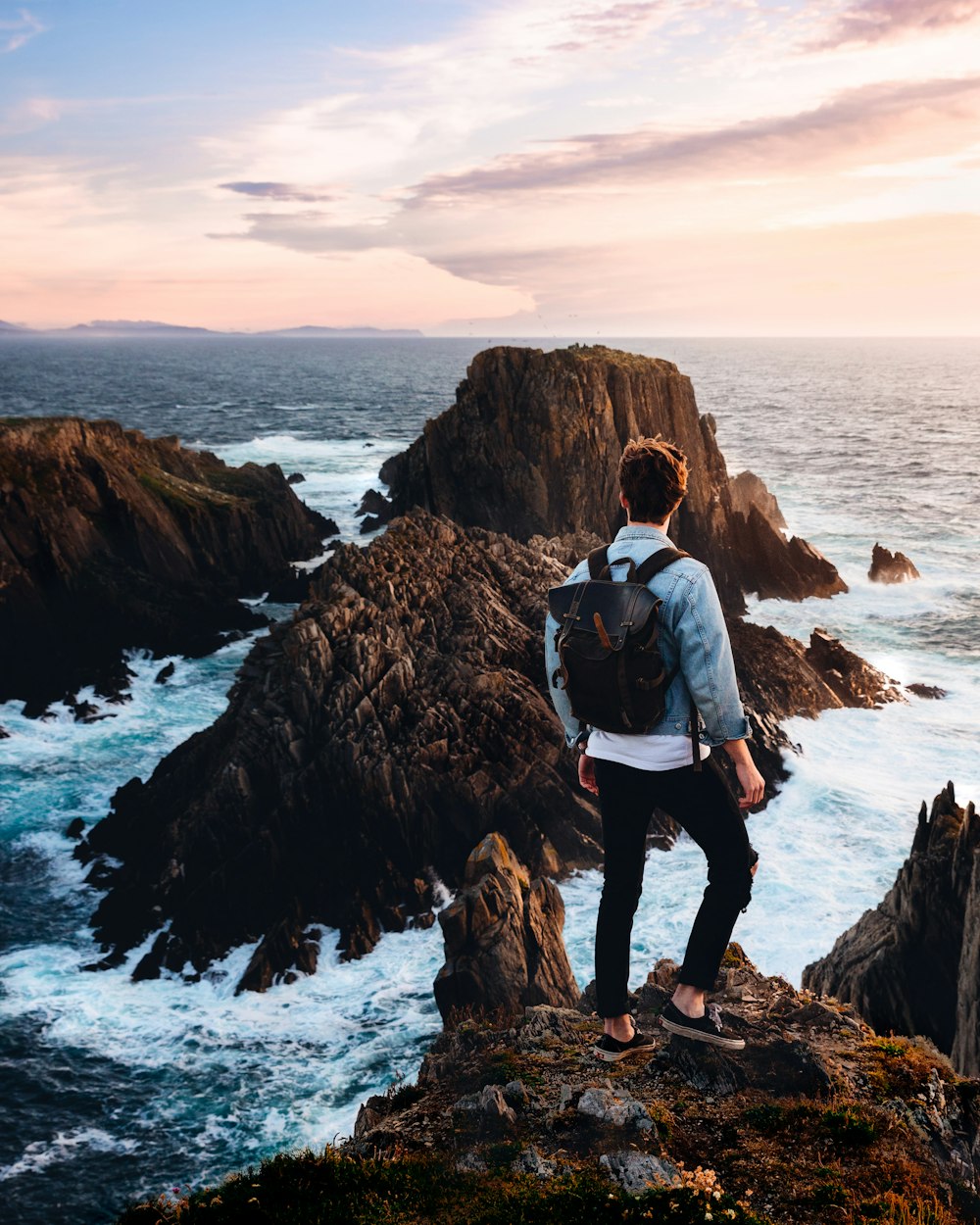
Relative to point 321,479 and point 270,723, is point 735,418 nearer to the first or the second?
point 321,479

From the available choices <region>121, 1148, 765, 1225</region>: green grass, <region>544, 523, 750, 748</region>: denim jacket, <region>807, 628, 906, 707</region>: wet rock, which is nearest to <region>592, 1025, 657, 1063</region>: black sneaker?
<region>121, 1148, 765, 1225</region>: green grass

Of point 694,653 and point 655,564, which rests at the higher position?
point 655,564

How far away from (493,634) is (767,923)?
1196 centimetres

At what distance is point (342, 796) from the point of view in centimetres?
2406

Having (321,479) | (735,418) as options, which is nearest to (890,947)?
(321,479)

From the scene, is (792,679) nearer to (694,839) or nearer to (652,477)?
(694,839)

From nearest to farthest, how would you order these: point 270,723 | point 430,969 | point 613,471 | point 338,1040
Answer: point 338,1040 → point 430,969 → point 270,723 → point 613,471

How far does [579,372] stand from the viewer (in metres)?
48.1

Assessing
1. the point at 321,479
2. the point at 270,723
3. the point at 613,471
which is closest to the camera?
the point at 270,723

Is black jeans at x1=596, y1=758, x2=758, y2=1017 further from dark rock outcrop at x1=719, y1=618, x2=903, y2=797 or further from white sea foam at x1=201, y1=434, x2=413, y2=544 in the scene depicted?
white sea foam at x1=201, y1=434, x2=413, y2=544

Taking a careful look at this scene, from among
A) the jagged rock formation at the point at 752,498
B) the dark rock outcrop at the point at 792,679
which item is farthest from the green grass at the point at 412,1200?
the jagged rock formation at the point at 752,498

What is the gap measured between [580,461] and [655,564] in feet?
140

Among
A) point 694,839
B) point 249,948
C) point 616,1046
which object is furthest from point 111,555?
point 694,839

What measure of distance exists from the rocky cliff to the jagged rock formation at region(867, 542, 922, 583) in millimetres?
26984
